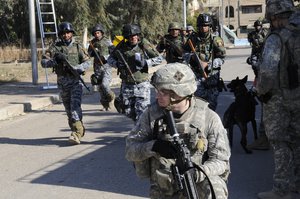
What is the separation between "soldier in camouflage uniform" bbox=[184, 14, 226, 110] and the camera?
6895 mm

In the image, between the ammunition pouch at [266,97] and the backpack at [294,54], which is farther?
the ammunition pouch at [266,97]

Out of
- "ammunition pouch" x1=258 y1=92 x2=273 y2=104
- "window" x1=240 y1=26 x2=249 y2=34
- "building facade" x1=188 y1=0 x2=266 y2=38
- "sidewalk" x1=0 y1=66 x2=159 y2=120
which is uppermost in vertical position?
"building facade" x1=188 y1=0 x2=266 y2=38

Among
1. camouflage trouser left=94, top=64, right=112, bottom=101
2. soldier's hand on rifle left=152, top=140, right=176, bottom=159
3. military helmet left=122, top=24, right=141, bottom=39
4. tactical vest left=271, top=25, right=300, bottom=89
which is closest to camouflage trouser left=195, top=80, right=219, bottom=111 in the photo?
military helmet left=122, top=24, right=141, bottom=39

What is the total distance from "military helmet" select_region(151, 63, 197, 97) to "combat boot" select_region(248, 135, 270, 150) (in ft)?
14.3

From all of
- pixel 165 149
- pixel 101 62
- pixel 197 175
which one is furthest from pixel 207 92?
pixel 165 149

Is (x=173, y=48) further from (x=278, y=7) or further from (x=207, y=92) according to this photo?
(x=278, y=7)

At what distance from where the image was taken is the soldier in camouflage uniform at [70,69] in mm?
7625

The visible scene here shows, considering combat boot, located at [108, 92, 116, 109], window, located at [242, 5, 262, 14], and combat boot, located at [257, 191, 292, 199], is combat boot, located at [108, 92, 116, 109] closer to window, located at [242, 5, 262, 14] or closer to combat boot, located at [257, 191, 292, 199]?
combat boot, located at [257, 191, 292, 199]

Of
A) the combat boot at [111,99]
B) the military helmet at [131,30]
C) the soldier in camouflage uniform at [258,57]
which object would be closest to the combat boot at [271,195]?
the soldier in camouflage uniform at [258,57]

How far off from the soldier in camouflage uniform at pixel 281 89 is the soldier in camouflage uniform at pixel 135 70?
273cm

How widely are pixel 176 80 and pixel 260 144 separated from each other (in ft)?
14.7

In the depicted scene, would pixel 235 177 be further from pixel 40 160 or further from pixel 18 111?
pixel 18 111

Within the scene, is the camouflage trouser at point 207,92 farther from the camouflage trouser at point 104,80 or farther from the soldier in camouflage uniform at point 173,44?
the camouflage trouser at point 104,80

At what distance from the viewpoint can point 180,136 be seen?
2807 millimetres
